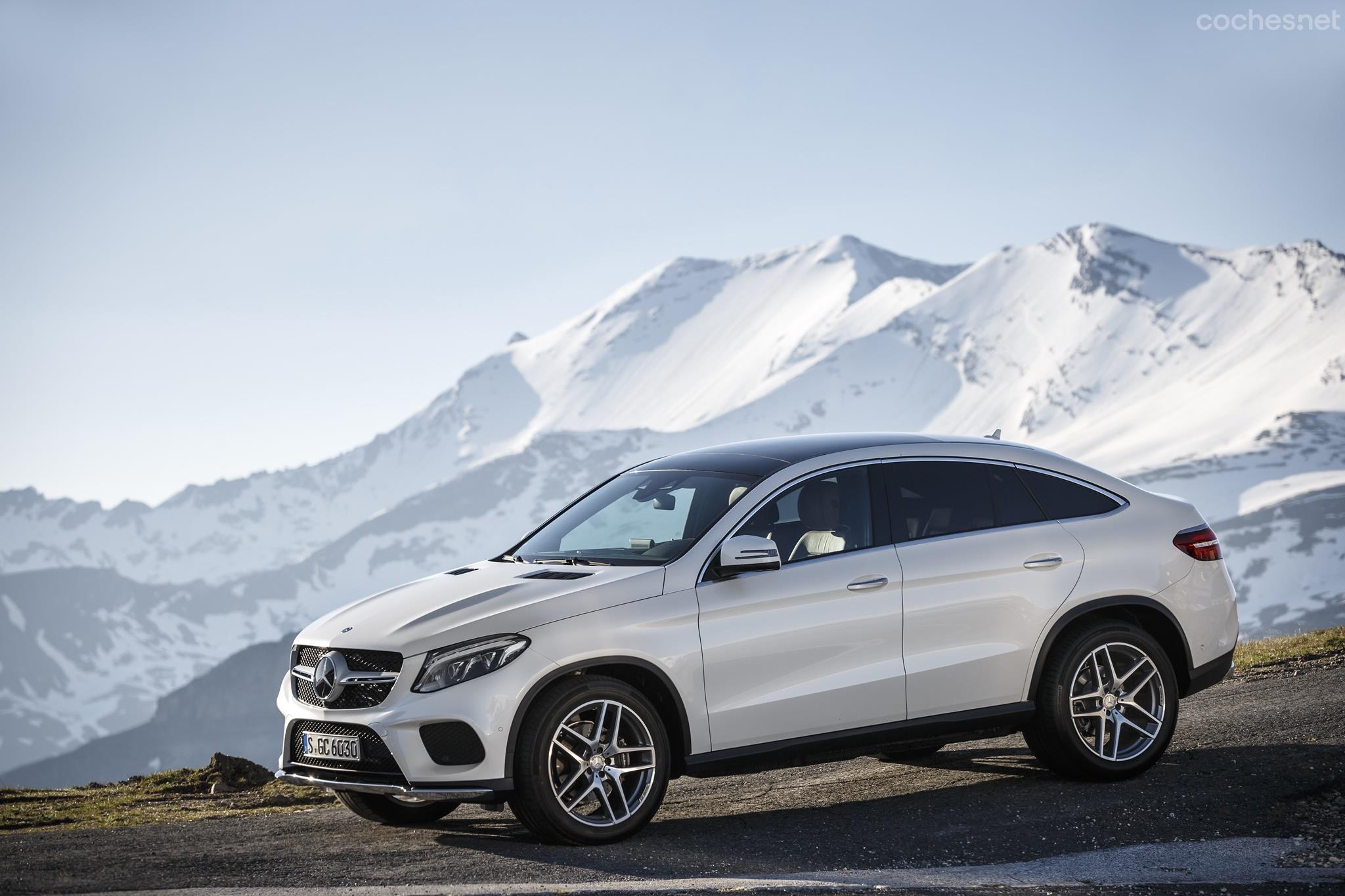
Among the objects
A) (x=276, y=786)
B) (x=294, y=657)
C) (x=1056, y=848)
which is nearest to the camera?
(x=1056, y=848)

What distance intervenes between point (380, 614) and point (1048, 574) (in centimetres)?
361

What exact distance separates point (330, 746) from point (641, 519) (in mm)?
1977

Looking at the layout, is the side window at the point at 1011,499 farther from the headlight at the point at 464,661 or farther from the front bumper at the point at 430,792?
the front bumper at the point at 430,792

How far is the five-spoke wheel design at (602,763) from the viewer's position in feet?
20.9

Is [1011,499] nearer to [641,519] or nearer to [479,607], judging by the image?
[641,519]

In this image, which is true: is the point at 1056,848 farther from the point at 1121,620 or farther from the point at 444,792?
the point at 444,792

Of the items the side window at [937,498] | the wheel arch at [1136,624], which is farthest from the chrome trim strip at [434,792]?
the wheel arch at [1136,624]

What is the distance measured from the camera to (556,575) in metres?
6.77

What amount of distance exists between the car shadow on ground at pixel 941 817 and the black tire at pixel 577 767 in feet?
0.37

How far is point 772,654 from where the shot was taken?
669 centimetres

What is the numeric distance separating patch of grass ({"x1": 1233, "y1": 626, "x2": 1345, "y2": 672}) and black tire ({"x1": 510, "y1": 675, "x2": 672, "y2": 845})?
22.2ft

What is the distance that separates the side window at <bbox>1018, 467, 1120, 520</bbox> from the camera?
777cm

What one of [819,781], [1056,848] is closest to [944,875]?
[1056,848]

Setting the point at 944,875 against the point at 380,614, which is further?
the point at 380,614
